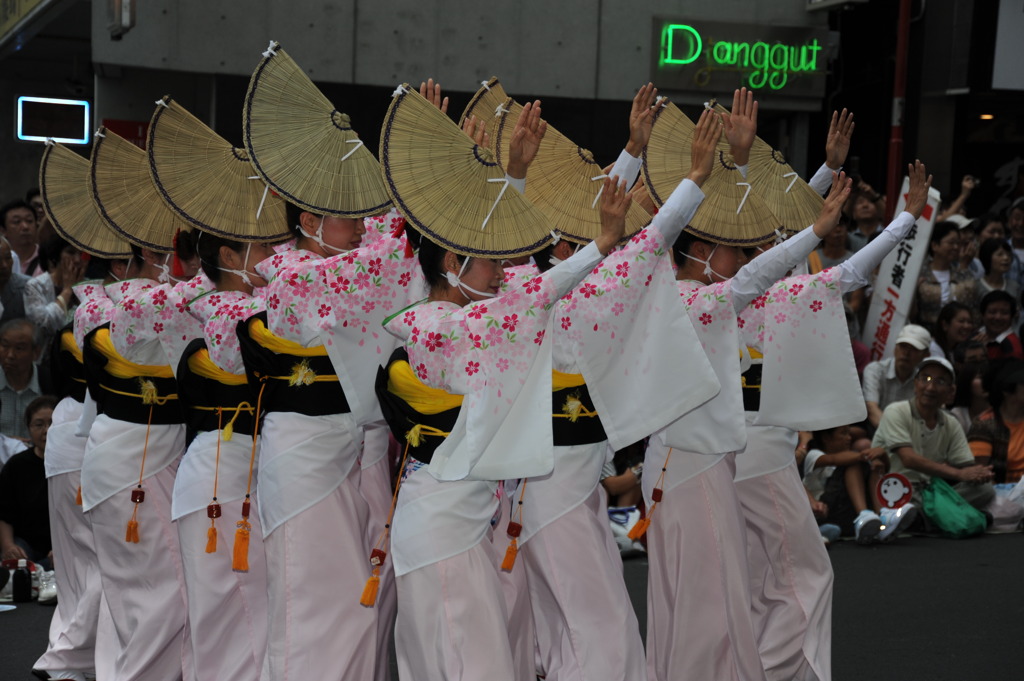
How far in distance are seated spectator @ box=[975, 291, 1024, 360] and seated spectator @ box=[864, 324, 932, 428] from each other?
669 mm

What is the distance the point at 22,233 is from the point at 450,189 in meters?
5.32

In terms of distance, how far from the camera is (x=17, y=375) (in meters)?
6.71

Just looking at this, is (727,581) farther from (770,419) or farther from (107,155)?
(107,155)

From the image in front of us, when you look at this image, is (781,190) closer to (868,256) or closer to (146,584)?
(868,256)

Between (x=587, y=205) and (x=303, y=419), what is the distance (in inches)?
48.8

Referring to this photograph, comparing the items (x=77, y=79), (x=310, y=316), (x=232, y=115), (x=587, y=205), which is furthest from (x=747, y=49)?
(x=310, y=316)

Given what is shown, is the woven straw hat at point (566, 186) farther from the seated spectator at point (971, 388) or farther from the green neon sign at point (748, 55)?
the green neon sign at point (748, 55)

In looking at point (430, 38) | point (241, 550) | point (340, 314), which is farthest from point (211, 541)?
point (430, 38)

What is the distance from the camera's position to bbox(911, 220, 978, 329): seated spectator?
28.9 ft

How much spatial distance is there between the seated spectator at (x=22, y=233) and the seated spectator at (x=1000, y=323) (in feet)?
19.3

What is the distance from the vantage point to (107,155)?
4805 millimetres

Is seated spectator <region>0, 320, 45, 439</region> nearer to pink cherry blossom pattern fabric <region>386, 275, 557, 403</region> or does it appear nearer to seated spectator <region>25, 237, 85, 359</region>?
seated spectator <region>25, 237, 85, 359</region>

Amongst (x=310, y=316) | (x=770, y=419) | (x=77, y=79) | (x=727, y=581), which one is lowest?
(x=727, y=581)

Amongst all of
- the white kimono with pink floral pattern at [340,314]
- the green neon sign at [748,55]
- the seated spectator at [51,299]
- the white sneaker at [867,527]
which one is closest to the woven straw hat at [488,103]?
the white kimono with pink floral pattern at [340,314]
